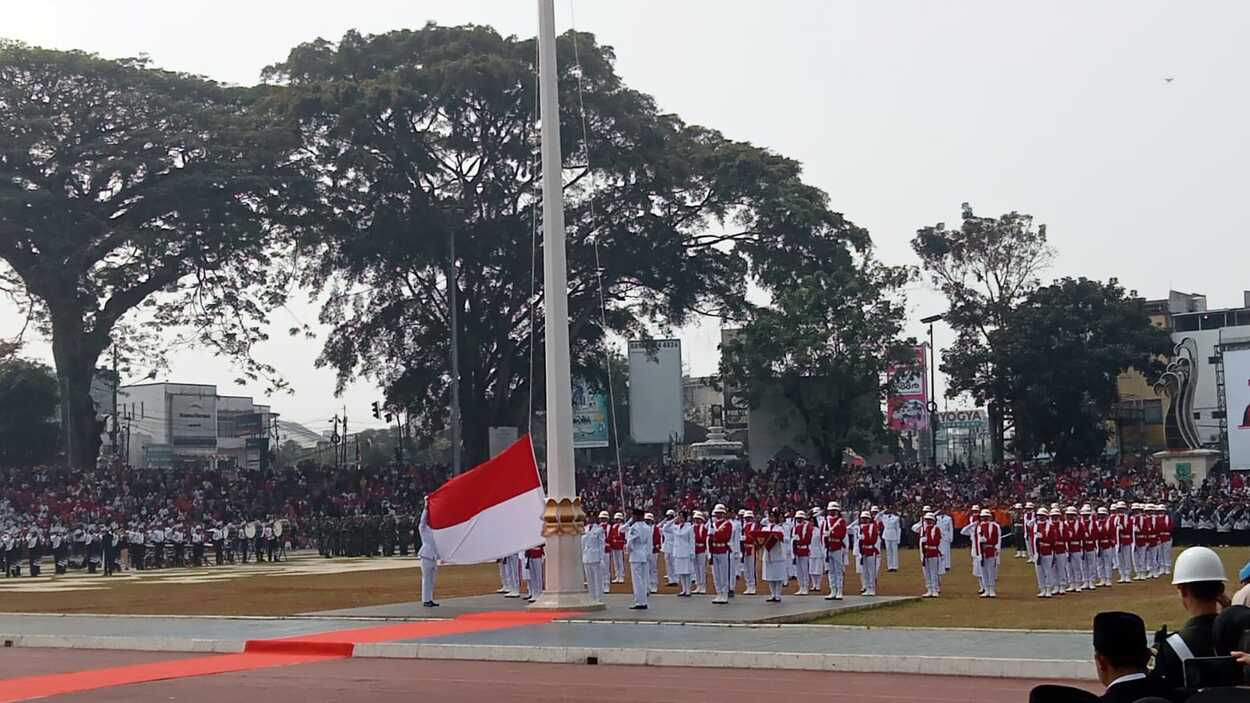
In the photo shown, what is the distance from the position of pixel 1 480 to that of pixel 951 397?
116 ft

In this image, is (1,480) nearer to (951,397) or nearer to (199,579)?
(199,579)

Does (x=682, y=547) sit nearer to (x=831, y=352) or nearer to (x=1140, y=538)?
(x=1140, y=538)

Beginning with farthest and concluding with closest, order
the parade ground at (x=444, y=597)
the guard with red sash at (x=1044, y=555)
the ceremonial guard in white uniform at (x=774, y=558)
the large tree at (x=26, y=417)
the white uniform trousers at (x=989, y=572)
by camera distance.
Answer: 1. the large tree at (x=26, y=417)
2. the guard with red sash at (x=1044, y=555)
3. the white uniform trousers at (x=989, y=572)
4. the ceremonial guard in white uniform at (x=774, y=558)
5. the parade ground at (x=444, y=597)

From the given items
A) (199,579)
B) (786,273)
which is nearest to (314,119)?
(786,273)

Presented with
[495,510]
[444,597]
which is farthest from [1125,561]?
[495,510]

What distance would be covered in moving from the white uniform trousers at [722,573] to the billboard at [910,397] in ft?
105

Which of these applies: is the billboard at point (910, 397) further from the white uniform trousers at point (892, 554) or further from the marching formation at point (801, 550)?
the marching formation at point (801, 550)

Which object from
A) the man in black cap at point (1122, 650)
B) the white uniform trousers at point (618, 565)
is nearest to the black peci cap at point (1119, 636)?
the man in black cap at point (1122, 650)

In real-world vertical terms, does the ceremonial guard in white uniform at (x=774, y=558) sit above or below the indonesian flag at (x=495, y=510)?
below

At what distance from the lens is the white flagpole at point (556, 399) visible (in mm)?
21438

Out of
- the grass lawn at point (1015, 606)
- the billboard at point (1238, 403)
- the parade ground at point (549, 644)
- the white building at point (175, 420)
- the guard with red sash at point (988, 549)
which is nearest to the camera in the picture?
the parade ground at point (549, 644)

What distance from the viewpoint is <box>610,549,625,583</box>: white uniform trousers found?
30245mm

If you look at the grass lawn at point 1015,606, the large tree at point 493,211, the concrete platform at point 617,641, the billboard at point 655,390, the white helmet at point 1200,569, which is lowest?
the grass lawn at point 1015,606

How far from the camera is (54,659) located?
17.7 m
